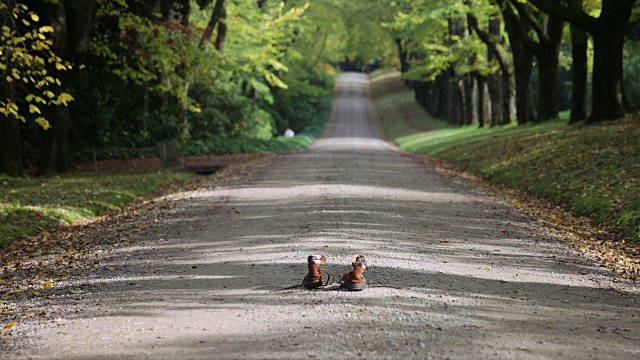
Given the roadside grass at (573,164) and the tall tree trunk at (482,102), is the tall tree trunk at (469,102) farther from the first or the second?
the roadside grass at (573,164)

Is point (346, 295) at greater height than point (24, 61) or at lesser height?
lesser

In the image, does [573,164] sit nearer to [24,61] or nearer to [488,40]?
[24,61]

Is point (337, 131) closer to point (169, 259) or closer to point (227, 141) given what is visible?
point (227, 141)

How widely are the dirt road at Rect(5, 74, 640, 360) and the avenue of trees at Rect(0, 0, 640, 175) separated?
159 inches

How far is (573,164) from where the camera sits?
→ 16.7 m

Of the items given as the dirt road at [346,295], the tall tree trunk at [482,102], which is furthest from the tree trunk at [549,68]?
the dirt road at [346,295]

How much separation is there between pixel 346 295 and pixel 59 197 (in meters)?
10.2

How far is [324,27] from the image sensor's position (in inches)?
2520

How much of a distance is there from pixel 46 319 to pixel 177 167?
19.2 meters

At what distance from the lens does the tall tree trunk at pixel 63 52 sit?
783 inches

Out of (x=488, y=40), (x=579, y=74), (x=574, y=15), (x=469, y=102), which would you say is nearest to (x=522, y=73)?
(x=488, y=40)

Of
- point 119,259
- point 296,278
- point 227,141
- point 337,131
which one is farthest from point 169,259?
point 337,131

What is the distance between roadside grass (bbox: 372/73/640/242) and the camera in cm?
1276

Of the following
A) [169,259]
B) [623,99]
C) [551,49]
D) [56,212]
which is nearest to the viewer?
[169,259]
